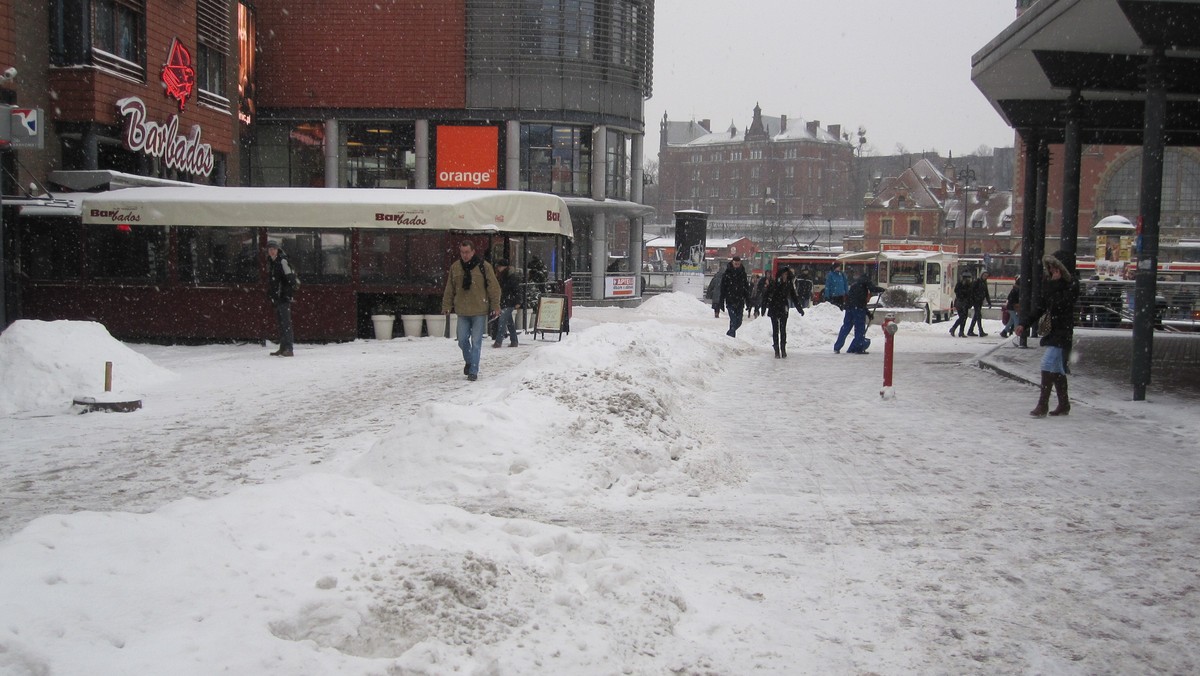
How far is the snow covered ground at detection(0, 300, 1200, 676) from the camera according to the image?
12.7 feet

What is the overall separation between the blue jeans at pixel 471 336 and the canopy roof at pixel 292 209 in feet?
21.1

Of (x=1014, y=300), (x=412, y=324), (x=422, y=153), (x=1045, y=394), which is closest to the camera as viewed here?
(x=1045, y=394)

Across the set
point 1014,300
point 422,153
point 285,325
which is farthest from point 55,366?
point 422,153

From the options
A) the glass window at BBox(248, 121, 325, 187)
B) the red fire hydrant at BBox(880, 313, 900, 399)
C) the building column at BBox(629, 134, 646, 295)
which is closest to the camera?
the red fire hydrant at BBox(880, 313, 900, 399)

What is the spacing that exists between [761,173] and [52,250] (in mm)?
121627

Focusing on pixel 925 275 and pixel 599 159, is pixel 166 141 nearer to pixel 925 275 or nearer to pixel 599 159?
pixel 599 159

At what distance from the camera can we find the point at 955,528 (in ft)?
22.3

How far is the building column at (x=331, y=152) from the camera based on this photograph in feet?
135

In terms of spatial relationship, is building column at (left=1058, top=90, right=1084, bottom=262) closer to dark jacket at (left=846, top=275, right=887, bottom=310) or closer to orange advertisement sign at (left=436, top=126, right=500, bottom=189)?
dark jacket at (left=846, top=275, right=887, bottom=310)

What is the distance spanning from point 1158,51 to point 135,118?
20853 mm

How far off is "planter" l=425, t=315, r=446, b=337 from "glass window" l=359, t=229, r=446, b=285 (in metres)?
0.74

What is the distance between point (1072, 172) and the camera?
1734cm

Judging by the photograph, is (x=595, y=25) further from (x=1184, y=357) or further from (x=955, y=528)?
(x=955, y=528)

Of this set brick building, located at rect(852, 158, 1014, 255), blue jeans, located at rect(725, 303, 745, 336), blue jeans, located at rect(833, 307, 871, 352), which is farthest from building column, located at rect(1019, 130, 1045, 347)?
brick building, located at rect(852, 158, 1014, 255)
